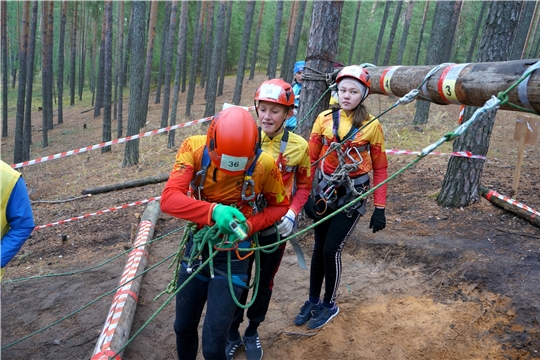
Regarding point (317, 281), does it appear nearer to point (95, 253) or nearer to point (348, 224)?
point (348, 224)

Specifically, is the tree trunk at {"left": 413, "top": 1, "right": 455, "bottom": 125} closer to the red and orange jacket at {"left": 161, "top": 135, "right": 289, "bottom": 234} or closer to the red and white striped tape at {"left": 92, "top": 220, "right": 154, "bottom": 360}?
the red and white striped tape at {"left": 92, "top": 220, "right": 154, "bottom": 360}

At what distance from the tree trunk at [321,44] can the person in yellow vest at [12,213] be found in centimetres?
314

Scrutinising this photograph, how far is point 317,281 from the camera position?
373 centimetres

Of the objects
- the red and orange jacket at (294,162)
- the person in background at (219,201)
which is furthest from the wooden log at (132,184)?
the person in background at (219,201)

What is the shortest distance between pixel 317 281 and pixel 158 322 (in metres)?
1.67

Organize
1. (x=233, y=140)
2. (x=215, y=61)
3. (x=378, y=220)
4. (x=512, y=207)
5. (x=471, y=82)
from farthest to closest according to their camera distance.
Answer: (x=215, y=61), (x=512, y=207), (x=378, y=220), (x=471, y=82), (x=233, y=140)

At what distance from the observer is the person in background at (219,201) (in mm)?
2170

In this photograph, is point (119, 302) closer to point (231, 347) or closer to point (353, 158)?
point (231, 347)

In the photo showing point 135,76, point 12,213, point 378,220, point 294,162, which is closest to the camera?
point 12,213

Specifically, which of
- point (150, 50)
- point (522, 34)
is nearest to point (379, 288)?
point (150, 50)

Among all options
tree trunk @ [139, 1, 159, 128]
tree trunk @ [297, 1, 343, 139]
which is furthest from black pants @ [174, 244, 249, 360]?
tree trunk @ [139, 1, 159, 128]

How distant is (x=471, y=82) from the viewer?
9.09 ft

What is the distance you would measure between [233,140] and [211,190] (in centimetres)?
48

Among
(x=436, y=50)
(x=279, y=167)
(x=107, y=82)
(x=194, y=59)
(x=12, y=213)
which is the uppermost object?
(x=436, y=50)
